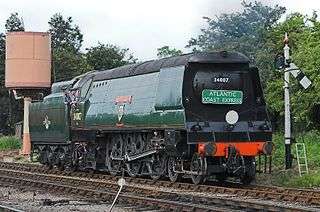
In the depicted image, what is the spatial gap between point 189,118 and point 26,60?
26.0 m

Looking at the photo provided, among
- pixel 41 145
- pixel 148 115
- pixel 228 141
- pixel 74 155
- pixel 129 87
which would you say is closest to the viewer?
pixel 228 141

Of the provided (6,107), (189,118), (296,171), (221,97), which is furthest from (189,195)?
(6,107)

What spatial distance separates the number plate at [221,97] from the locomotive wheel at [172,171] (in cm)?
182

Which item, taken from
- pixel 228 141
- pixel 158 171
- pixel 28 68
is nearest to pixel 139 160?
pixel 158 171

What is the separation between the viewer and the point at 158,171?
18562mm

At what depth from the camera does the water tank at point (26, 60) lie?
133ft

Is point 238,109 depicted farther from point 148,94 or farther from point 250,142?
point 148,94

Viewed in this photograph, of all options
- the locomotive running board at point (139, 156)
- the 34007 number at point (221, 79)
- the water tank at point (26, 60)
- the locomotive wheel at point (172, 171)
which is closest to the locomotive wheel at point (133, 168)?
the locomotive running board at point (139, 156)

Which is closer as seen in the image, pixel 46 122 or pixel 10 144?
pixel 46 122

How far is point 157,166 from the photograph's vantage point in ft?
61.3

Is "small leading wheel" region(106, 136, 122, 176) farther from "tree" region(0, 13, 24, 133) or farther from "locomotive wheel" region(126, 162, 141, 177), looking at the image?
"tree" region(0, 13, 24, 133)

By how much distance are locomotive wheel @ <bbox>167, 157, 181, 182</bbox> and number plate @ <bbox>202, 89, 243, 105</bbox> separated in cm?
182

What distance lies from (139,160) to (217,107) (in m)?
3.33

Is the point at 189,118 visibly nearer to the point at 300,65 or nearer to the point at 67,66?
the point at 300,65
